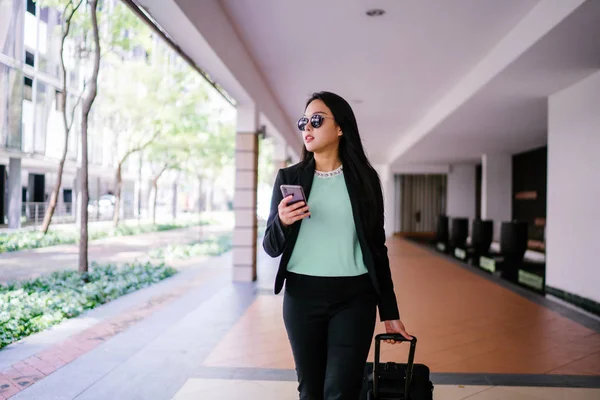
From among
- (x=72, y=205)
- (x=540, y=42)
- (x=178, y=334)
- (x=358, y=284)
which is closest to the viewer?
(x=358, y=284)

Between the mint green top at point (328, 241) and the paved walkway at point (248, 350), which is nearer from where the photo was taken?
the mint green top at point (328, 241)

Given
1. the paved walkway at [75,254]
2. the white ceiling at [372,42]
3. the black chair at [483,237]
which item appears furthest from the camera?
the black chair at [483,237]

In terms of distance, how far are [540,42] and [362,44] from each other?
1.86m

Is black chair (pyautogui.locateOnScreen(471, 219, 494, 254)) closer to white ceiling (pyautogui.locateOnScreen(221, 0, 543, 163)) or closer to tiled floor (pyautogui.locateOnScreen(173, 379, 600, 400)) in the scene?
white ceiling (pyautogui.locateOnScreen(221, 0, 543, 163))

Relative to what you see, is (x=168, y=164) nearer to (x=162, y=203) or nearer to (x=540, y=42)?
(x=162, y=203)

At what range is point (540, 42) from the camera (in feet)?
14.0

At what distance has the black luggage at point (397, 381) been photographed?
1.46 m

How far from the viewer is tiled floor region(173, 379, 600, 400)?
2684 mm

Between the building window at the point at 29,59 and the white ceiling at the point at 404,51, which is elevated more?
the white ceiling at the point at 404,51

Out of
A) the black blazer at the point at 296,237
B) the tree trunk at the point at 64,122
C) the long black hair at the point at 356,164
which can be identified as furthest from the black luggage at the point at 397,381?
the tree trunk at the point at 64,122

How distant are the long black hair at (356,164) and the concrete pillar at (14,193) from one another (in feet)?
8.18

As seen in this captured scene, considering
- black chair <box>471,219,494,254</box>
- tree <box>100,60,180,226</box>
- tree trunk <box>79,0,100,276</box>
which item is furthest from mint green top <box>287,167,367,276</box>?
black chair <box>471,219,494,254</box>

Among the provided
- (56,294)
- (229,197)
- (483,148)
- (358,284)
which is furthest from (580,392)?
(229,197)

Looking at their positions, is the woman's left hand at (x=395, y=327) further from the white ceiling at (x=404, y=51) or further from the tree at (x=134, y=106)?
the tree at (x=134, y=106)
